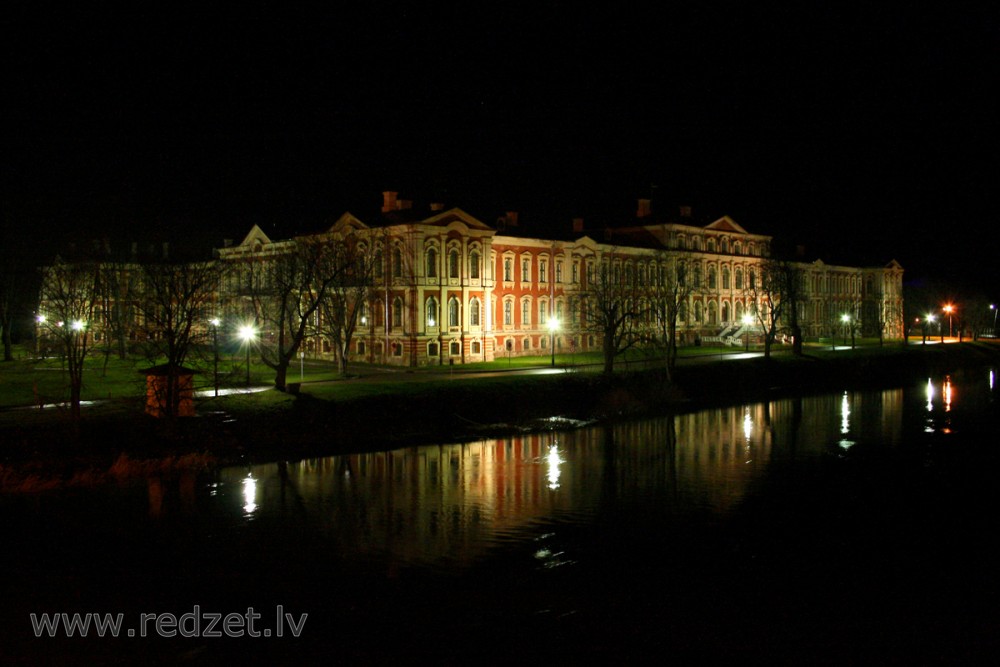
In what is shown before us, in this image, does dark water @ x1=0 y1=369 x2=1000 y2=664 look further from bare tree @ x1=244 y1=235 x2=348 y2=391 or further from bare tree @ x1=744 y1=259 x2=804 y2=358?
bare tree @ x1=744 y1=259 x2=804 y2=358

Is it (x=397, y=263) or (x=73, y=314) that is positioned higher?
(x=397, y=263)

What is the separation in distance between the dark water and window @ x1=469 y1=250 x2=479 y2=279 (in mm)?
28656

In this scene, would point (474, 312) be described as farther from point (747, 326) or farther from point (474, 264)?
point (747, 326)

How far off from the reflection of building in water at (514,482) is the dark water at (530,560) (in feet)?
0.46

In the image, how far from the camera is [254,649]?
15.3 m

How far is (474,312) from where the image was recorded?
60844 mm

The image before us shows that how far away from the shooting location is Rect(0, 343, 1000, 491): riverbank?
2838cm

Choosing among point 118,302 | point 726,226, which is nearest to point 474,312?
point 118,302

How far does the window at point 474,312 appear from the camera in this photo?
198 feet

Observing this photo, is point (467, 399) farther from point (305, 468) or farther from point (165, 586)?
point (165, 586)

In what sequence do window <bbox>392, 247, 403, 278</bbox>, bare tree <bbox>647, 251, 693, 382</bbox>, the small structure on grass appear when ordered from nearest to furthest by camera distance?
1. the small structure on grass
2. bare tree <bbox>647, 251, 693, 382</bbox>
3. window <bbox>392, 247, 403, 278</bbox>

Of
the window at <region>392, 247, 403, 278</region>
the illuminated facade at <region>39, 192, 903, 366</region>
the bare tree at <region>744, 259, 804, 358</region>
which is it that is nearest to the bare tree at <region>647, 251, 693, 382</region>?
the illuminated facade at <region>39, 192, 903, 366</region>

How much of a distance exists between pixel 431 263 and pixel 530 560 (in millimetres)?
39871

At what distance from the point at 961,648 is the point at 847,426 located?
90.0 ft
